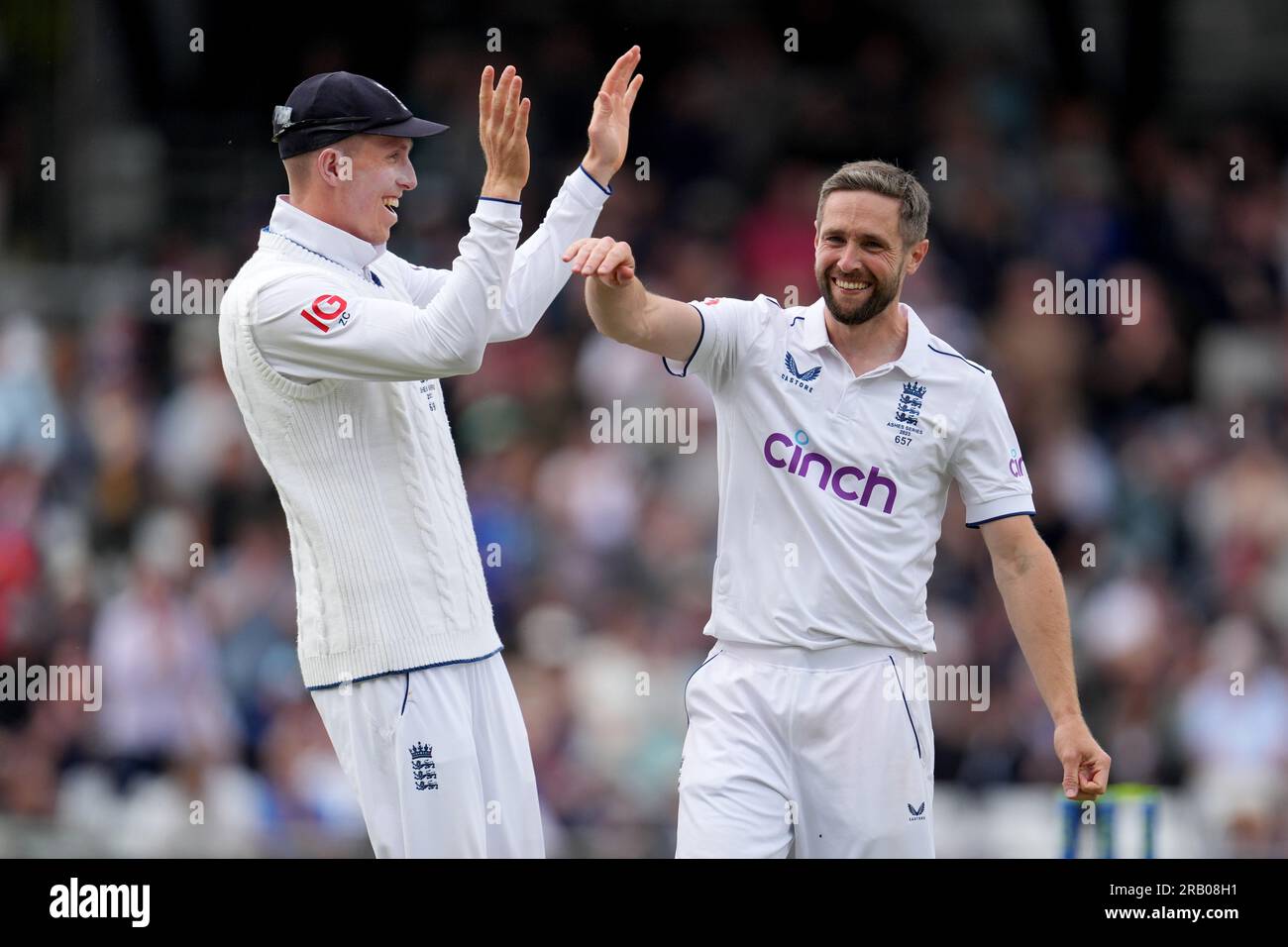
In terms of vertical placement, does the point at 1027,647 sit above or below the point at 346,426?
below

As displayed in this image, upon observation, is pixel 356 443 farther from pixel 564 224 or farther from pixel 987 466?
pixel 987 466

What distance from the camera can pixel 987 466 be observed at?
5121 mm

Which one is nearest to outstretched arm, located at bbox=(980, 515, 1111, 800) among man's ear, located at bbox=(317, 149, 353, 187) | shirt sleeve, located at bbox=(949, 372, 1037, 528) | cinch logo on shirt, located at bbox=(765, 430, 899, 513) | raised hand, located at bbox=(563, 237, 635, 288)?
shirt sleeve, located at bbox=(949, 372, 1037, 528)

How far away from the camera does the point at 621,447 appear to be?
33.2 feet

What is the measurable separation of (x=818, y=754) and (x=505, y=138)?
5.87ft

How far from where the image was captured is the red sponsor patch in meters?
4.62

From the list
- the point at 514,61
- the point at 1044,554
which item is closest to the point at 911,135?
the point at 514,61

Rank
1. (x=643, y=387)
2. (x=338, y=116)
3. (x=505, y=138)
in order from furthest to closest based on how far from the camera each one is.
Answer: (x=643, y=387) < (x=338, y=116) < (x=505, y=138)

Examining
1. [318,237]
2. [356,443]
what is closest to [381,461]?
[356,443]

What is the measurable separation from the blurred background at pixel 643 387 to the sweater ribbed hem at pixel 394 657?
3714mm

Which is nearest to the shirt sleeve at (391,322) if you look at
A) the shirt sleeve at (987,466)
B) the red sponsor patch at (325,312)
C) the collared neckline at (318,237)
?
the red sponsor patch at (325,312)

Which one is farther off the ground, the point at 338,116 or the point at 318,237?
the point at 338,116
